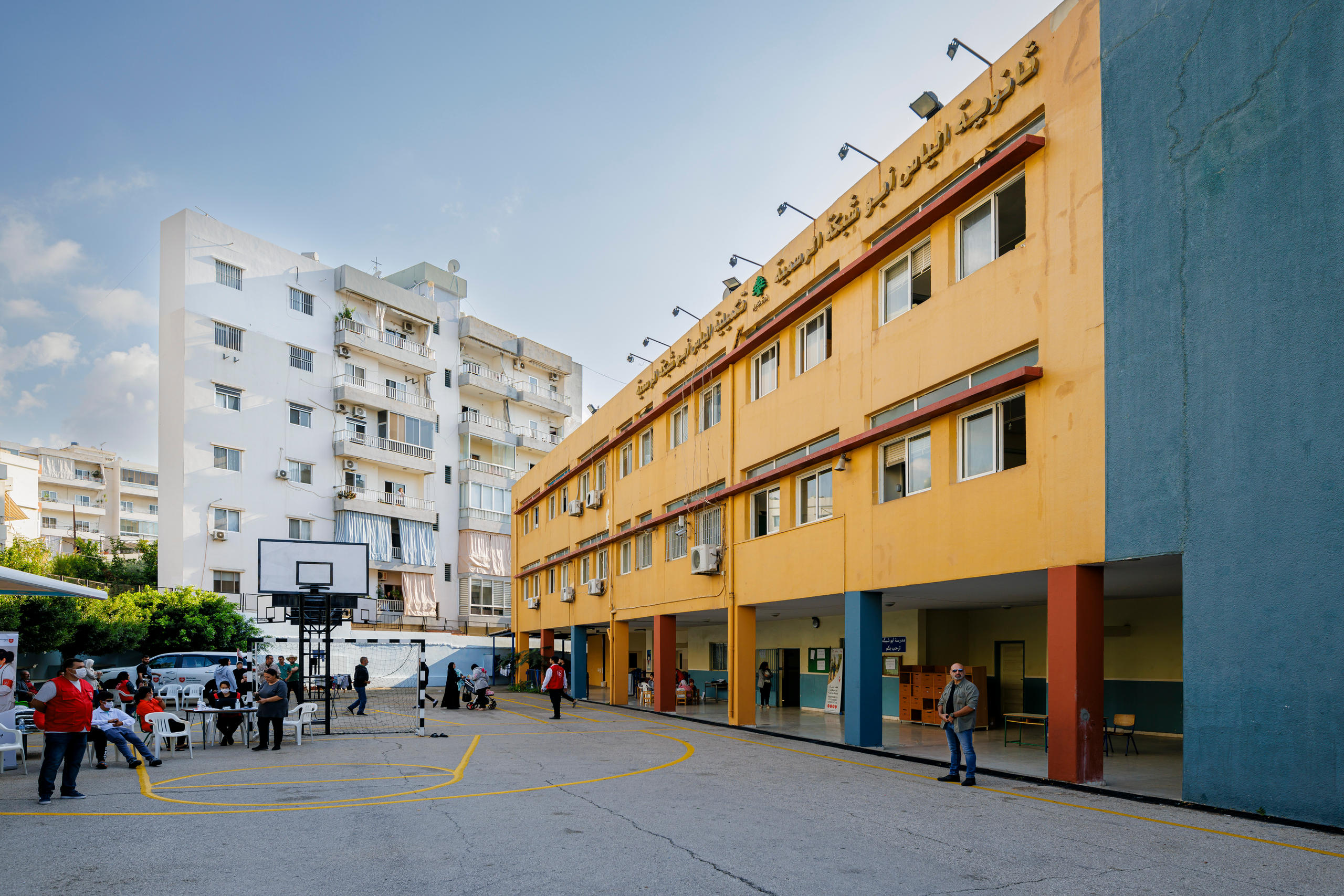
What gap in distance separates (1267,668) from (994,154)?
8165mm

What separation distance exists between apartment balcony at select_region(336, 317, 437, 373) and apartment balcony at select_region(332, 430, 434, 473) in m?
4.21

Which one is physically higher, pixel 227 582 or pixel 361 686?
pixel 227 582

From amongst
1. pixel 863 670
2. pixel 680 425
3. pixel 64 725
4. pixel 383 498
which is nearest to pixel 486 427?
pixel 383 498

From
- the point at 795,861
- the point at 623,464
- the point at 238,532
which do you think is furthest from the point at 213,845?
the point at 238,532

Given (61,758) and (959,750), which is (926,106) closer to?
(959,750)

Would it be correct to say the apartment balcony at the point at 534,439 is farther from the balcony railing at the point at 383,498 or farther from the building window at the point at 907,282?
the building window at the point at 907,282

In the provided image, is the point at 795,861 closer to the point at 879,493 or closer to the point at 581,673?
the point at 879,493

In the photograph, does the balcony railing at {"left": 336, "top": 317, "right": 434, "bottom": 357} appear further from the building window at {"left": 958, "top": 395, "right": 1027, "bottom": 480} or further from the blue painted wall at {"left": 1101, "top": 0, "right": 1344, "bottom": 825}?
the blue painted wall at {"left": 1101, "top": 0, "right": 1344, "bottom": 825}

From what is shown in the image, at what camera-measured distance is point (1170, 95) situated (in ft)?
37.8

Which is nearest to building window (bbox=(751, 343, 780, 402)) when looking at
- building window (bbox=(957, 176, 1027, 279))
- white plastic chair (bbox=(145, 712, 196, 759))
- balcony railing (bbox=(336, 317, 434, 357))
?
building window (bbox=(957, 176, 1027, 279))

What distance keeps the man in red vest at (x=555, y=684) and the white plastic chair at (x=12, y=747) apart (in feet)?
38.3

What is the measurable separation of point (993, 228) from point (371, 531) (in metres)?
39.7

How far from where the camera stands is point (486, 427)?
5525 centimetres

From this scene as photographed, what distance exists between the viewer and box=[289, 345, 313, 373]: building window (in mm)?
45938
